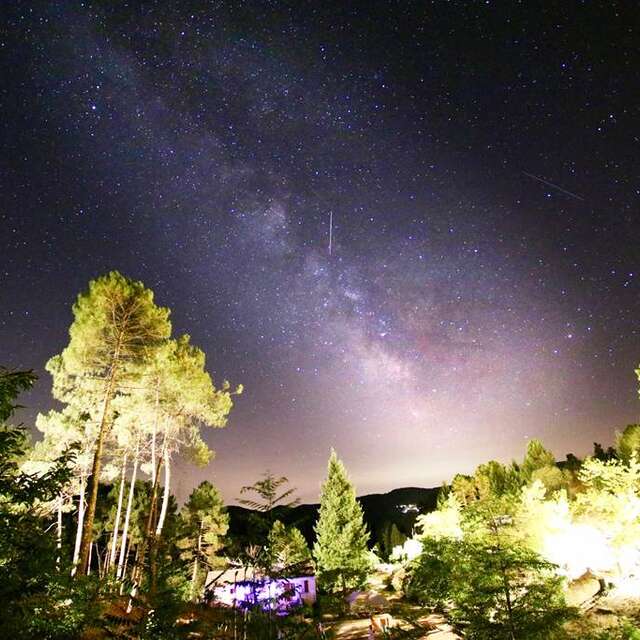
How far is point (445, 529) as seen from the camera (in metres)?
25.7

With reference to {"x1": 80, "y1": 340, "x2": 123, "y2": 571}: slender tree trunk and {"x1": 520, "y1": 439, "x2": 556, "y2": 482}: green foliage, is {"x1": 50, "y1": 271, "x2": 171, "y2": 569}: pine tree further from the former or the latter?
{"x1": 520, "y1": 439, "x2": 556, "y2": 482}: green foliage

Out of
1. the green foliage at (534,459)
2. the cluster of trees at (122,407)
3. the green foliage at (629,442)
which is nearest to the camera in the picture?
the cluster of trees at (122,407)

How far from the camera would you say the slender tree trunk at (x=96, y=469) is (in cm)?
1186

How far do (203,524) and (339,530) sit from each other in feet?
44.7

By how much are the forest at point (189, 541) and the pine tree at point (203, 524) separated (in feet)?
0.80

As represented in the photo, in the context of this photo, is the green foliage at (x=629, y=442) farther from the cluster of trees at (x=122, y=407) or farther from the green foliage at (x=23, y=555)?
the green foliage at (x=23, y=555)

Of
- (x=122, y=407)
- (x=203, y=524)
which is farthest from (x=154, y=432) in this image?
(x=203, y=524)

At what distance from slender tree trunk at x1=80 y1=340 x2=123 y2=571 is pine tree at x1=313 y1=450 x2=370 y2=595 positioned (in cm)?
2916

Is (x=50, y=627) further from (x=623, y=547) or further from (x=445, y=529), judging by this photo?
(x=445, y=529)

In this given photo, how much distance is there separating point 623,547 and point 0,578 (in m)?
19.4

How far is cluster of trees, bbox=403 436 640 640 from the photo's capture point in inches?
335

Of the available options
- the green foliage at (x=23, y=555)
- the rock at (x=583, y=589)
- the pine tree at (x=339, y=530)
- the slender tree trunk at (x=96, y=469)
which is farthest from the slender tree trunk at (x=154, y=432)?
the pine tree at (x=339, y=530)

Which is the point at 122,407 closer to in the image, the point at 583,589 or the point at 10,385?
the point at 10,385

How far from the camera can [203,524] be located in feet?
106
